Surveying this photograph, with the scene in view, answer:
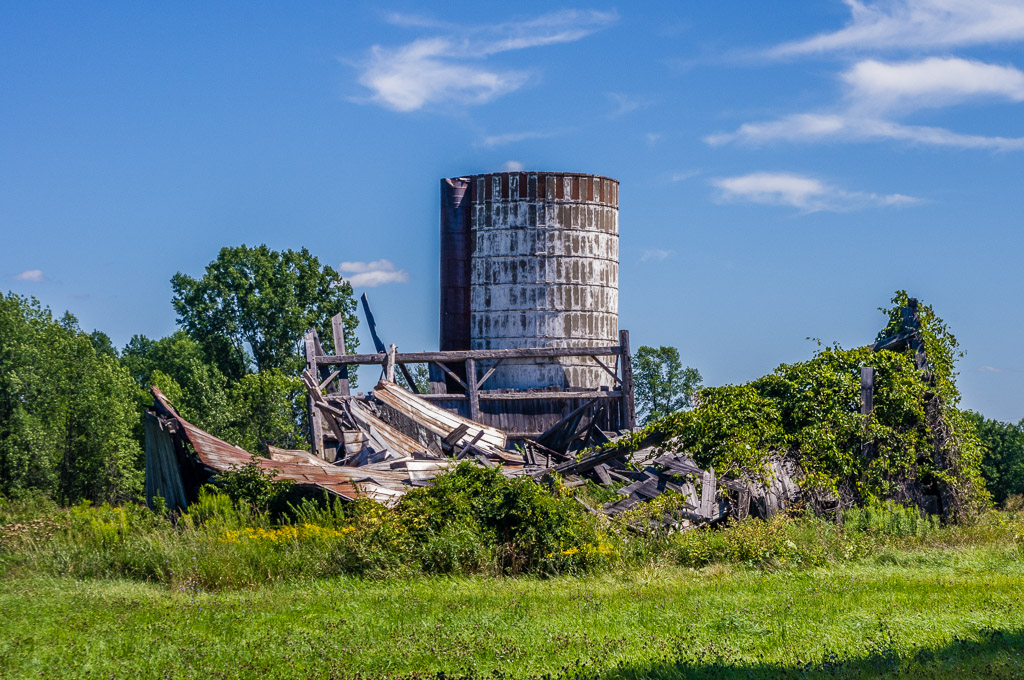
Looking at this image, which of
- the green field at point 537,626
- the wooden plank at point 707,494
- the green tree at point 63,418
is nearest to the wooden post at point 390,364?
the wooden plank at point 707,494

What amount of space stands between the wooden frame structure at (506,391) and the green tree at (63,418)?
14613 millimetres

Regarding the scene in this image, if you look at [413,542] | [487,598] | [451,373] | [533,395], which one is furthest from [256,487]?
[533,395]

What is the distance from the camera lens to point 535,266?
30.9 metres

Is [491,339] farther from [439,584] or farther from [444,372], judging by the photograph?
[439,584]

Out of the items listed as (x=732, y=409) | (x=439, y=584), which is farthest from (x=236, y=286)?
(x=439, y=584)

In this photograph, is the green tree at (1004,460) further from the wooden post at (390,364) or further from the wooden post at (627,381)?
the wooden post at (390,364)

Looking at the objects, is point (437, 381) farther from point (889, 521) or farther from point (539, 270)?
point (889, 521)

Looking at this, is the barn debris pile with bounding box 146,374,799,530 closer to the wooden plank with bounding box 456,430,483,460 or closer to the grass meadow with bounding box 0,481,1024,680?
the wooden plank with bounding box 456,430,483,460

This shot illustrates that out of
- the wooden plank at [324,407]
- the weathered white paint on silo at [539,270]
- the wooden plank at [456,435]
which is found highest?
the weathered white paint on silo at [539,270]

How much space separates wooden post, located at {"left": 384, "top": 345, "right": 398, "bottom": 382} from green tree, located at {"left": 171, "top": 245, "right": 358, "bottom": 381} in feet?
44.3

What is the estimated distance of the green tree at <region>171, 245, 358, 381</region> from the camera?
43562mm

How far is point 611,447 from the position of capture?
1998 cm

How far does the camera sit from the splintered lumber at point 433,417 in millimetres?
25250

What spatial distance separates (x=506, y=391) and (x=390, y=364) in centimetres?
330
